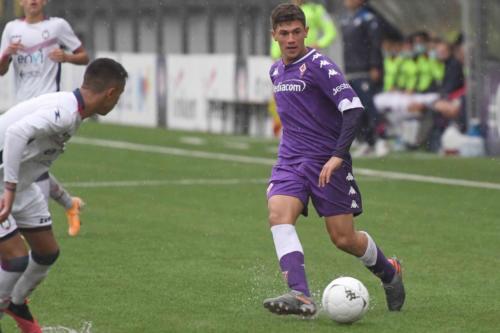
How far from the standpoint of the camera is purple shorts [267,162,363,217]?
307 inches

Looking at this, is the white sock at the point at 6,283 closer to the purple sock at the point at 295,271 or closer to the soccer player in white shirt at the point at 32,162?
the soccer player in white shirt at the point at 32,162

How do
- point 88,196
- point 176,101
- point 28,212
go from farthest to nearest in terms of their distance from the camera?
point 176,101 < point 88,196 < point 28,212

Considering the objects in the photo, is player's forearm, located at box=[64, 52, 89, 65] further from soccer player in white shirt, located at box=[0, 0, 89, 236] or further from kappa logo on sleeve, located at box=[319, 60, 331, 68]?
kappa logo on sleeve, located at box=[319, 60, 331, 68]

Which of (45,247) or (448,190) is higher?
(45,247)

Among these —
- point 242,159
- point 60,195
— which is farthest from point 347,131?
point 242,159

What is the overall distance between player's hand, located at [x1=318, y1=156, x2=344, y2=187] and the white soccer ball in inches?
23.7

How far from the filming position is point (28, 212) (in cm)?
707

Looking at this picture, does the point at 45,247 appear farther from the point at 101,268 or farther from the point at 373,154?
the point at 373,154

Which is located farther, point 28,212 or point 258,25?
point 258,25

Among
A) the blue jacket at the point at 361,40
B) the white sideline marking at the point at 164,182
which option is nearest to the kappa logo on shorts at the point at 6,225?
the white sideline marking at the point at 164,182

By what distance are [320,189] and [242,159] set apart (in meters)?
11.7

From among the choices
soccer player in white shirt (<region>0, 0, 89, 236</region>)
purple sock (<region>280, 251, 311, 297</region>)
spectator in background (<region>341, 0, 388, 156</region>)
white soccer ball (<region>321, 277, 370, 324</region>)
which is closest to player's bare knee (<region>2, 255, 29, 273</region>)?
purple sock (<region>280, 251, 311, 297</region>)

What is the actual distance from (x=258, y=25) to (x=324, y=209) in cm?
2248

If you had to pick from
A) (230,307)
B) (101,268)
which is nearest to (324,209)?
(230,307)
